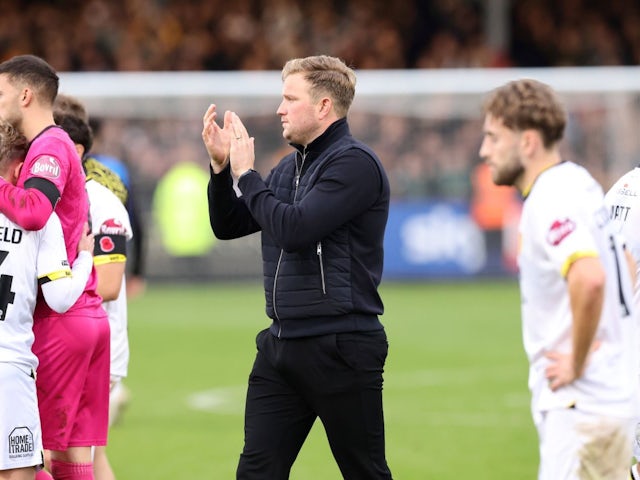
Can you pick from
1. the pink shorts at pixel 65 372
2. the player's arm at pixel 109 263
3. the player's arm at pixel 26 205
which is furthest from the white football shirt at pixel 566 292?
the player's arm at pixel 109 263

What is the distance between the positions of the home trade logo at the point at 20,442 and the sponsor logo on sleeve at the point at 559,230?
7.22ft

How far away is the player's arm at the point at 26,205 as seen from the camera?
16.6 feet

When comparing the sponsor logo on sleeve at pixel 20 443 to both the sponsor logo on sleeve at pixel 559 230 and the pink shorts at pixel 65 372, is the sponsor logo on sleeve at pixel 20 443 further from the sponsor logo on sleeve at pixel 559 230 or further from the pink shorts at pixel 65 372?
the sponsor logo on sleeve at pixel 559 230

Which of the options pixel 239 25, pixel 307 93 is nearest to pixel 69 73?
pixel 239 25

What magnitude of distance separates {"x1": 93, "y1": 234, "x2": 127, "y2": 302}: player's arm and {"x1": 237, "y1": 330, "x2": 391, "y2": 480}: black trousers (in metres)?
1.03

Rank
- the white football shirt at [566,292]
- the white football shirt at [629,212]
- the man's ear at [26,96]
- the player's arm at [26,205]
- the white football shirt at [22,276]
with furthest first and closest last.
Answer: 1. the white football shirt at [629,212]
2. the man's ear at [26,96]
3. the white football shirt at [22,276]
4. the player's arm at [26,205]
5. the white football shirt at [566,292]

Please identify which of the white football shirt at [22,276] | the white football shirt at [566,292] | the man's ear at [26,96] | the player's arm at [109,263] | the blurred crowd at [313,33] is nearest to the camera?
the white football shirt at [566,292]

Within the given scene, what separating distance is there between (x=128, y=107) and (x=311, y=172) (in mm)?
15773

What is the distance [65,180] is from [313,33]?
63.3 feet

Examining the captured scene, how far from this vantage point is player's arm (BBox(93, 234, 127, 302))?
246 inches

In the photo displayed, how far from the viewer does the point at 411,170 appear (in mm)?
21156

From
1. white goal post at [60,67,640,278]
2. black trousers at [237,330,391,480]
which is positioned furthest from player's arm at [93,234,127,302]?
white goal post at [60,67,640,278]

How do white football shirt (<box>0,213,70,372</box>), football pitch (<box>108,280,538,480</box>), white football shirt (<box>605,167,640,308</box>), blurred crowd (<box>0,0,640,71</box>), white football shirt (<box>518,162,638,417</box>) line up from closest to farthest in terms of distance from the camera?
white football shirt (<box>518,162,638,417</box>), white football shirt (<box>0,213,70,372</box>), white football shirt (<box>605,167,640,308</box>), football pitch (<box>108,280,538,480</box>), blurred crowd (<box>0,0,640,71</box>)

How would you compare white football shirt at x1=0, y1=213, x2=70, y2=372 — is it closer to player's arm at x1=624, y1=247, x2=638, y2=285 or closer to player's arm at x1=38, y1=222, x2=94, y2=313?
player's arm at x1=38, y1=222, x2=94, y2=313
